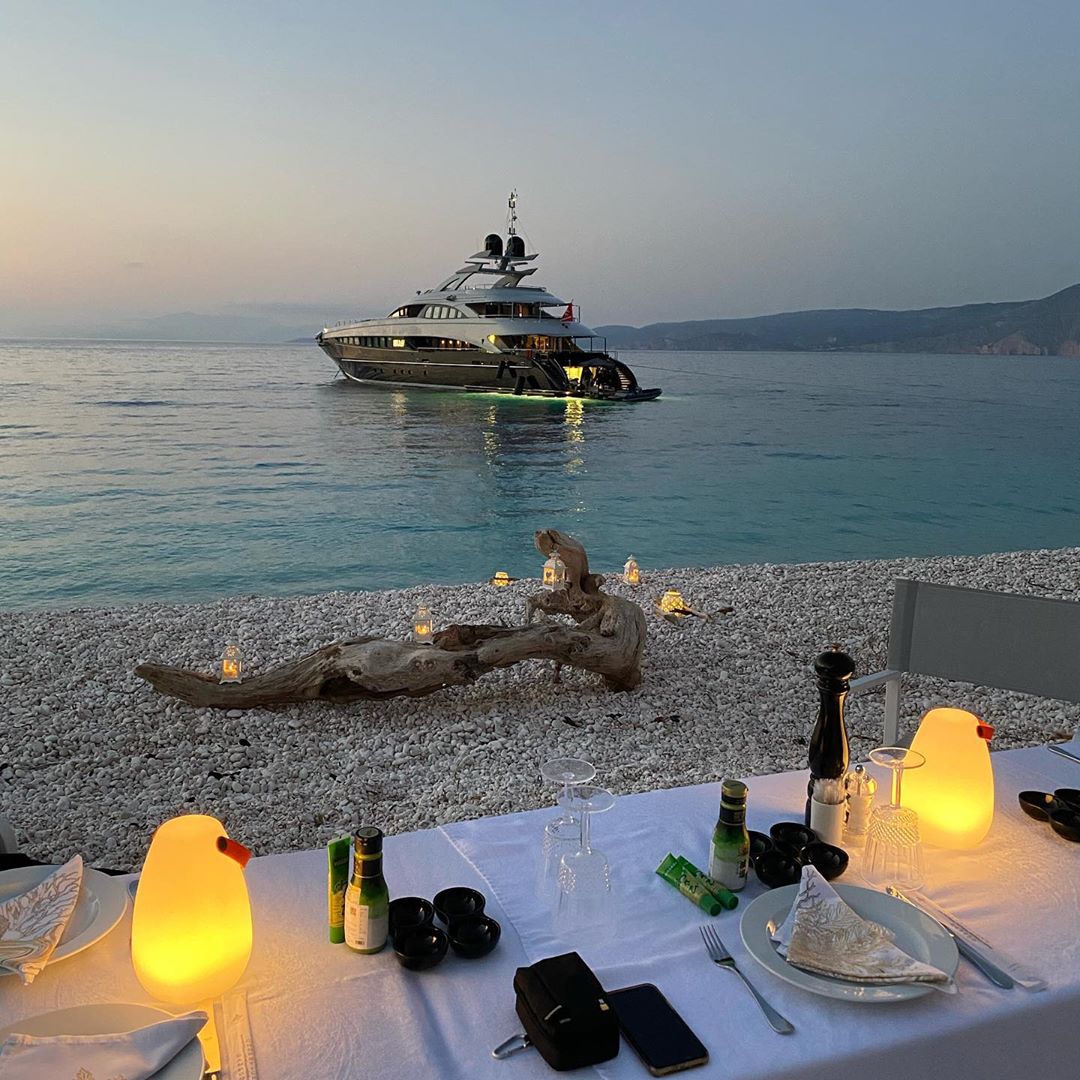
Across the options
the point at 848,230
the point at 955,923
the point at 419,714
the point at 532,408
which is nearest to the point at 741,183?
the point at 532,408

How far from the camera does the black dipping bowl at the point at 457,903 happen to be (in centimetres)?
105

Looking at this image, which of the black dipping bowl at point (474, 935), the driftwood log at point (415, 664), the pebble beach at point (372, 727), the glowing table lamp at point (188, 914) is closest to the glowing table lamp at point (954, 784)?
the black dipping bowl at point (474, 935)

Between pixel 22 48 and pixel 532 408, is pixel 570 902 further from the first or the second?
pixel 532 408

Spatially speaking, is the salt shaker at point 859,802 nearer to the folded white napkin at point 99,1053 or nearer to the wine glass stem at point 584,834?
the wine glass stem at point 584,834

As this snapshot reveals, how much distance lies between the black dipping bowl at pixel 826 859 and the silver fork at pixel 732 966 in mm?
212

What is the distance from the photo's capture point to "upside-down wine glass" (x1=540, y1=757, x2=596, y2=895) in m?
1.12

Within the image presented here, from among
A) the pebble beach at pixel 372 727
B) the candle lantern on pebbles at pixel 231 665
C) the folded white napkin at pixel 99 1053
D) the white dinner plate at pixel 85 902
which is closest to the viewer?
the folded white napkin at pixel 99 1053

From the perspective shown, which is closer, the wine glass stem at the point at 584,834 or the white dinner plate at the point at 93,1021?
the white dinner plate at the point at 93,1021

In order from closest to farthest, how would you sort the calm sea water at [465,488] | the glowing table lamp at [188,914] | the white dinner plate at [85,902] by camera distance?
1. the glowing table lamp at [188,914]
2. the white dinner plate at [85,902]
3. the calm sea water at [465,488]

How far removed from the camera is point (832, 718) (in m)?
1.24

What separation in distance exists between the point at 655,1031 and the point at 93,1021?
22.4 inches

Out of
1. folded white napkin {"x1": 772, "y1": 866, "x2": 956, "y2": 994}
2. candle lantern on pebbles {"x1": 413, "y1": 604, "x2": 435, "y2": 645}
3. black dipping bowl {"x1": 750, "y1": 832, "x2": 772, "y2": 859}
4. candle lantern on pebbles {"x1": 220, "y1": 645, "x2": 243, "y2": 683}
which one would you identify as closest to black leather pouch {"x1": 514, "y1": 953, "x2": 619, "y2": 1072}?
folded white napkin {"x1": 772, "y1": 866, "x2": 956, "y2": 994}

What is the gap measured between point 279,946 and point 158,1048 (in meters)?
0.21

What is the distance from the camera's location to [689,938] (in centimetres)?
104
